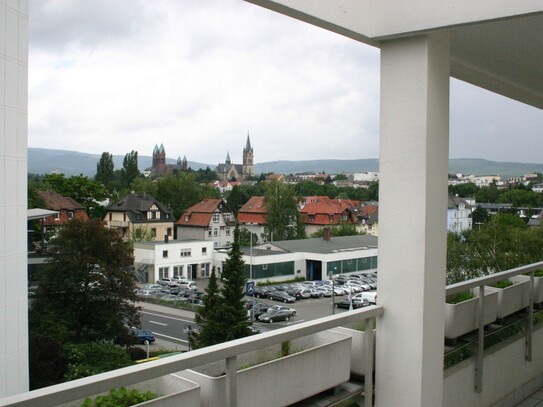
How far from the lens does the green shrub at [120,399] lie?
100 centimetres

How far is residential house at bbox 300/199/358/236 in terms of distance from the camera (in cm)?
938

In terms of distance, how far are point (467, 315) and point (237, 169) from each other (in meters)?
9.07

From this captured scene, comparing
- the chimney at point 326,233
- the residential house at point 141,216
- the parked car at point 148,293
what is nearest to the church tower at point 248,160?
the chimney at point 326,233

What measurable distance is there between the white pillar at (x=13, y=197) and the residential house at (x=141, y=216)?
6.48 feet

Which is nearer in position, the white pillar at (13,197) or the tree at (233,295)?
the white pillar at (13,197)

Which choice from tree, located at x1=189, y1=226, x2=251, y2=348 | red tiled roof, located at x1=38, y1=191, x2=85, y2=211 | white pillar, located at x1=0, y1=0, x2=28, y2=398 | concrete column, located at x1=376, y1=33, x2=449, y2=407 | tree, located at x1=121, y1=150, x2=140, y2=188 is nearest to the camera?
concrete column, located at x1=376, y1=33, x2=449, y2=407

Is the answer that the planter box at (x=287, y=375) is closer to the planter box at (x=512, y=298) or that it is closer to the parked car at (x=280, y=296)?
the planter box at (x=512, y=298)

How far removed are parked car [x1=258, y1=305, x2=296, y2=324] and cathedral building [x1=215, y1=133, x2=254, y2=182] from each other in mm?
4392

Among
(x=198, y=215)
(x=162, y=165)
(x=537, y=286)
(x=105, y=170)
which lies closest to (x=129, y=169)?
(x=105, y=170)

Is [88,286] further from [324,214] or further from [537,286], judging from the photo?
[324,214]

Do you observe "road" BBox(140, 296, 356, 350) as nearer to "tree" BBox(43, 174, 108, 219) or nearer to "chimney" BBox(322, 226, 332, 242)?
"tree" BBox(43, 174, 108, 219)

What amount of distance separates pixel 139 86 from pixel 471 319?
345 inches

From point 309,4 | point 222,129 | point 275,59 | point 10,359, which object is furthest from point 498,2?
point 275,59

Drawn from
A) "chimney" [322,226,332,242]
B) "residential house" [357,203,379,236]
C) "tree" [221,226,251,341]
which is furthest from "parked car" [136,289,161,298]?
"chimney" [322,226,332,242]
